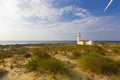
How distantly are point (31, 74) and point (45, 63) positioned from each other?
0.88m

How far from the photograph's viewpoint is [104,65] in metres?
6.98

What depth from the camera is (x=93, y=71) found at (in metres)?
6.99

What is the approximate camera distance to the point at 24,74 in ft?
23.5

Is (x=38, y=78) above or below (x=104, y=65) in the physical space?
below

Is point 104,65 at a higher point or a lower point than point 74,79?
higher

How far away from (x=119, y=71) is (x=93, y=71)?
4.14 ft

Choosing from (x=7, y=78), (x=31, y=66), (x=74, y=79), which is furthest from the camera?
(x=31, y=66)

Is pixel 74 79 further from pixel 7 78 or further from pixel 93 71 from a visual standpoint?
pixel 7 78

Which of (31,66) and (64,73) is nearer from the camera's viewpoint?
→ (64,73)

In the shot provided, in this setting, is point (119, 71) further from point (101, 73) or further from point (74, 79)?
point (74, 79)

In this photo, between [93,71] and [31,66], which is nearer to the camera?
[93,71]

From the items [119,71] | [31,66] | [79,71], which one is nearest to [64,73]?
[79,71]

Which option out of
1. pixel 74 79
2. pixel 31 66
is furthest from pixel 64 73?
pixel 31 66

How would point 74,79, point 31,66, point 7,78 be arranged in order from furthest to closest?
1. point 31,66
2. point 7,78
3. point 74,79
